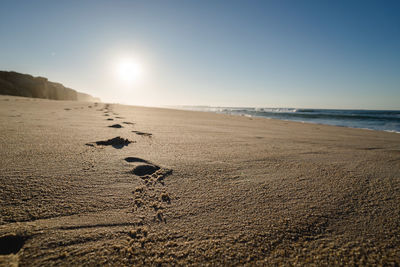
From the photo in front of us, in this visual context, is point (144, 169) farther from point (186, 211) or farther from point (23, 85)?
point (23, 85)

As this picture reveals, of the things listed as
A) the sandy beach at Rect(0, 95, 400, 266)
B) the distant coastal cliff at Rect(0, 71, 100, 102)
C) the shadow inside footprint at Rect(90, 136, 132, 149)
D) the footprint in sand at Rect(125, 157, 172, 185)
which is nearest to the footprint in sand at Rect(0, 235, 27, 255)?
the sandy beach at Rect(0, 95, 400, 266)

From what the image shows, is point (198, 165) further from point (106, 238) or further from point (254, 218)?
point (106, 238)

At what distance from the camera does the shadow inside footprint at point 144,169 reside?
4.34 feet

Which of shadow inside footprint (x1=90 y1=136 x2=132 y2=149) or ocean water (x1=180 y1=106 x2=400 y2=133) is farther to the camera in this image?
ocean water (x1=180 y1=106 x2=400 y2=133)

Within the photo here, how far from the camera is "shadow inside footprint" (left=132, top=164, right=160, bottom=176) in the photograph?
132 cm

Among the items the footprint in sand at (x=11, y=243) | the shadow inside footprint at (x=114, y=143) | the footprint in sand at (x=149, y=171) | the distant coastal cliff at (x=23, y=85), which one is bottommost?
the footprint in sand at (x=11, y=243)

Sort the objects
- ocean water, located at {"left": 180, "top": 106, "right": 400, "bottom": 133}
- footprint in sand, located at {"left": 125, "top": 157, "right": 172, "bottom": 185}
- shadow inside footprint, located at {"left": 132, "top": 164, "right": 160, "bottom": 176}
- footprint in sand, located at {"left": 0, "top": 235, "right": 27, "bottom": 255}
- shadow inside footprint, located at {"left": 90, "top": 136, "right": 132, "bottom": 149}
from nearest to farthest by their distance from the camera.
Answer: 1. footprint in sand, located at {"left": 0, "top": 235, "right": 27, "bottom": 255}
2. footprint in sand, located at {"left": 125, "top": 157, "right": 172, "bottom": 185}
3. shadow inside footprint, located at {"left": 132, "top": 164, "right": 160, "bottom": 176}
4. shadow inside footprint, located at {"left": 90, "top": 136, "right": 132, "bottom": 149}
5. ocean water, located at {"left": 180, "top": 106, "right": 400, "bottom": 133}

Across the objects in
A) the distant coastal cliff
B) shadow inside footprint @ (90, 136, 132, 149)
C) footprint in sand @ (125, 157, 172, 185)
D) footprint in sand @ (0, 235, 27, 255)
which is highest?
the distant coastal cliff

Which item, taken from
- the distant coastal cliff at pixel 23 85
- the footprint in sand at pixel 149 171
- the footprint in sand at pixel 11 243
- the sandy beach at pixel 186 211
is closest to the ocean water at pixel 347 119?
the sandy beach at pixel 186 211

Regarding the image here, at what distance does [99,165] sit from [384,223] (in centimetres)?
169

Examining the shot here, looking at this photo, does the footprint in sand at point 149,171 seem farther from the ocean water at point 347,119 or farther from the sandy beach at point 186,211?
the ocean water at point 347,119

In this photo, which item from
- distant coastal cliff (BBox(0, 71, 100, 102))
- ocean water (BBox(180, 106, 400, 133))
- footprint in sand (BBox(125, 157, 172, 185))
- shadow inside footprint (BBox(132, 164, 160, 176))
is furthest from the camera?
distant coastal cliff (BBox(0, 71, 100, 102))

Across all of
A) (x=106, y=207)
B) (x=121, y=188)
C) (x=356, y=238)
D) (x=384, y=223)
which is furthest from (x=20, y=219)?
(x=384, y=223)

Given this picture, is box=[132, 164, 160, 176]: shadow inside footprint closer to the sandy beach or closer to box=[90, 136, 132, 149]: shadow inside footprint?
the sandy beach
